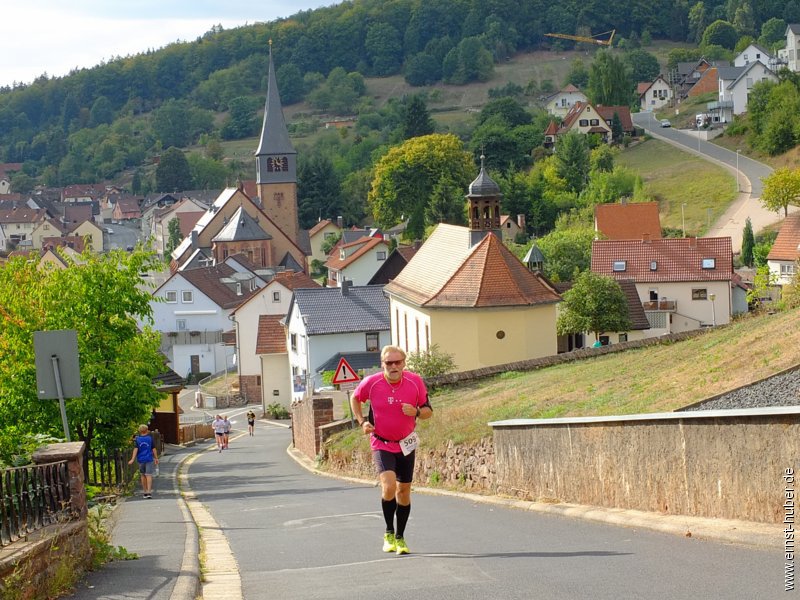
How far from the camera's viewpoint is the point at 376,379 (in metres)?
10.8

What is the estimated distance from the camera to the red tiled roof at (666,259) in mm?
65125

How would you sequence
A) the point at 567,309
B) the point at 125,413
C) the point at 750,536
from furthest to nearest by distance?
the point at 567,309, the point at 125,413, the point at 750,536

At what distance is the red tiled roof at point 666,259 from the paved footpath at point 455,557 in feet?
166

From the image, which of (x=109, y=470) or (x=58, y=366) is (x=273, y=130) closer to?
(x=109, y=470)

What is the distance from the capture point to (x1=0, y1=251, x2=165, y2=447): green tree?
24.8 m

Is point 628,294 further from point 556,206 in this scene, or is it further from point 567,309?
point 556,206

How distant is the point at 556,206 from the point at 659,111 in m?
58.7

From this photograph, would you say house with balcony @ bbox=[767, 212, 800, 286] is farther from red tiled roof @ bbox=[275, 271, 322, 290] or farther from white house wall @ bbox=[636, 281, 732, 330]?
red tiled roof @ bbox=[275, 271, 322, 290]

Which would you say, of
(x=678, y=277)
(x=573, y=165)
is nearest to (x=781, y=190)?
(x=678, y=277)

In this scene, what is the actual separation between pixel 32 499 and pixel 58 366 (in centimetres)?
668

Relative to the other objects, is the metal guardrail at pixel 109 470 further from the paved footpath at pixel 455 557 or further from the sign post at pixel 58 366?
the paved footpath at pixel 455 557

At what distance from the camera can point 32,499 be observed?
10094 mm

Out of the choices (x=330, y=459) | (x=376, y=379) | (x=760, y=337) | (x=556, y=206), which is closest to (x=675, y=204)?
(x=556, y=206)

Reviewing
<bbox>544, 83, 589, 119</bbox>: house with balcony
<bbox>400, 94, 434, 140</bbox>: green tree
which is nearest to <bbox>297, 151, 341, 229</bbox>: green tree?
<bbox>400, 94, 434, 140</bbox>: green tree
